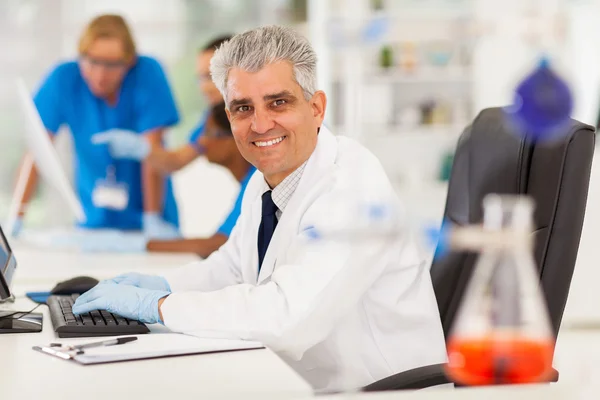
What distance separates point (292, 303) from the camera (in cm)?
146

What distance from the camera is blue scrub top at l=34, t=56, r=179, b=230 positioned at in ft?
12.1

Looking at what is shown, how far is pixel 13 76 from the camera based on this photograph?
5305 mm

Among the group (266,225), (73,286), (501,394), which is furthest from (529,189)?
(73,286)

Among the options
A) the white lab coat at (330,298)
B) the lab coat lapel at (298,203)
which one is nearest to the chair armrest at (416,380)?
the white lab coat at (330,298)

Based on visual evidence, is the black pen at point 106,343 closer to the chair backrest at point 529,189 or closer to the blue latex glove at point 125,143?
the chair backrest at point 529,189

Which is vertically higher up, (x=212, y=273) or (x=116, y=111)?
(x=116, y=111)

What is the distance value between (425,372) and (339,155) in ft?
1.64

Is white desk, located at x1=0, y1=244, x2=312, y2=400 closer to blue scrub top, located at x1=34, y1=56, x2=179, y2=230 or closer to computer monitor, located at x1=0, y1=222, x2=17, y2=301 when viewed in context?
computer monitor, located at x1=0, y1=222, x2=17, y2=301

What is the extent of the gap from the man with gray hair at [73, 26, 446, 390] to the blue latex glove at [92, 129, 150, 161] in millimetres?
1621

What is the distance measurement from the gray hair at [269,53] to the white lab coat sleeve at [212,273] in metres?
0.45

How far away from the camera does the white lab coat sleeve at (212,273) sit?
2004 millimetres

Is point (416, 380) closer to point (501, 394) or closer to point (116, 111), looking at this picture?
point (501, 394)

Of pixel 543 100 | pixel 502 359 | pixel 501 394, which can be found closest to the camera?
pixel 543 100

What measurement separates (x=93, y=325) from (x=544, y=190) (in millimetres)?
853
